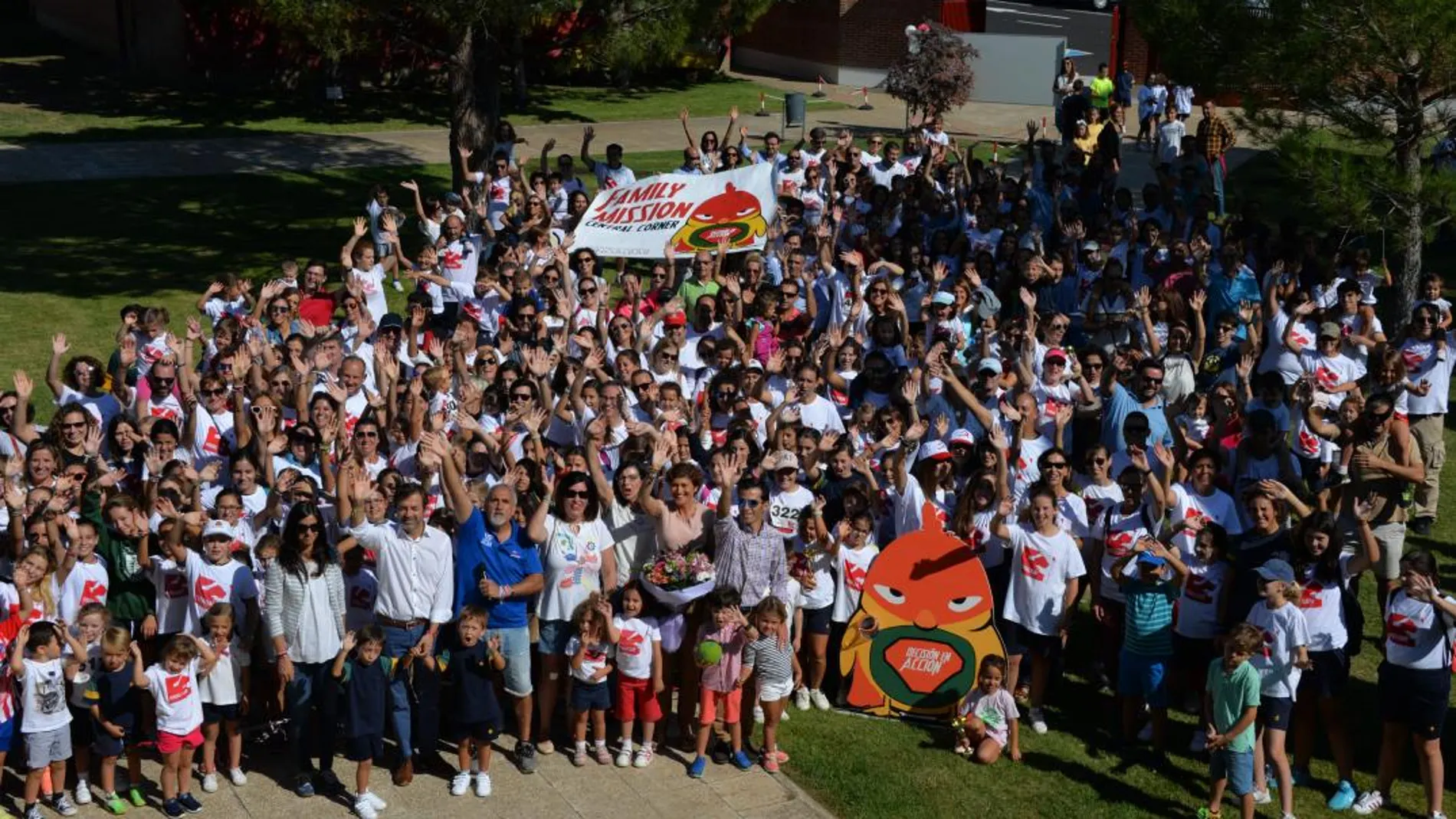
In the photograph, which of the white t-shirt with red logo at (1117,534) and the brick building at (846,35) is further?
the brick building at (846,35)

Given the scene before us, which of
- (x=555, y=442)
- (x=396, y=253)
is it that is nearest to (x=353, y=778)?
(x=555, y=442)

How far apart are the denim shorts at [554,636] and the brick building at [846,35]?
86.1ft

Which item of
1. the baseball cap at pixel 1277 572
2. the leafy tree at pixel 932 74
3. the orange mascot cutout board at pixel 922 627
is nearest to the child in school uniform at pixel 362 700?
the orange mascot cutout board at pixel 922 627

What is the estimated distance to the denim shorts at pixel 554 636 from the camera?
31.9 ft

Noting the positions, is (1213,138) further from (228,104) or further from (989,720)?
(228,104)

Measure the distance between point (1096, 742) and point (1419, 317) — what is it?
194 inches

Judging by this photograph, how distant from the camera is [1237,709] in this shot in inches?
353

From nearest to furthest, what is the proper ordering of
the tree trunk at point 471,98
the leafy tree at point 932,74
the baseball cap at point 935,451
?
the baseball cap at point 935,451 → the tree trunk at point 471,98 → the leafy tree at point 932,74

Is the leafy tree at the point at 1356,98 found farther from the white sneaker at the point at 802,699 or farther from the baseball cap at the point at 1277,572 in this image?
the white sneaker at the point at 802,699

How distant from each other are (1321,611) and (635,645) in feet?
12.9

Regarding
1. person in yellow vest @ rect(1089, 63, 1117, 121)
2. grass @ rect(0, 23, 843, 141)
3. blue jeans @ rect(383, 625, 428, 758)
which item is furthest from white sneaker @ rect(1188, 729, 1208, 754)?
grass @ rect(0, 23, 843, 141)

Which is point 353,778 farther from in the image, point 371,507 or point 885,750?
point 885,750

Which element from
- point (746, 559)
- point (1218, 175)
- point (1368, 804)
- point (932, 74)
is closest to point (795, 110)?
point (932, 74)

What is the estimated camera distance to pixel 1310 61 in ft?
50.8
